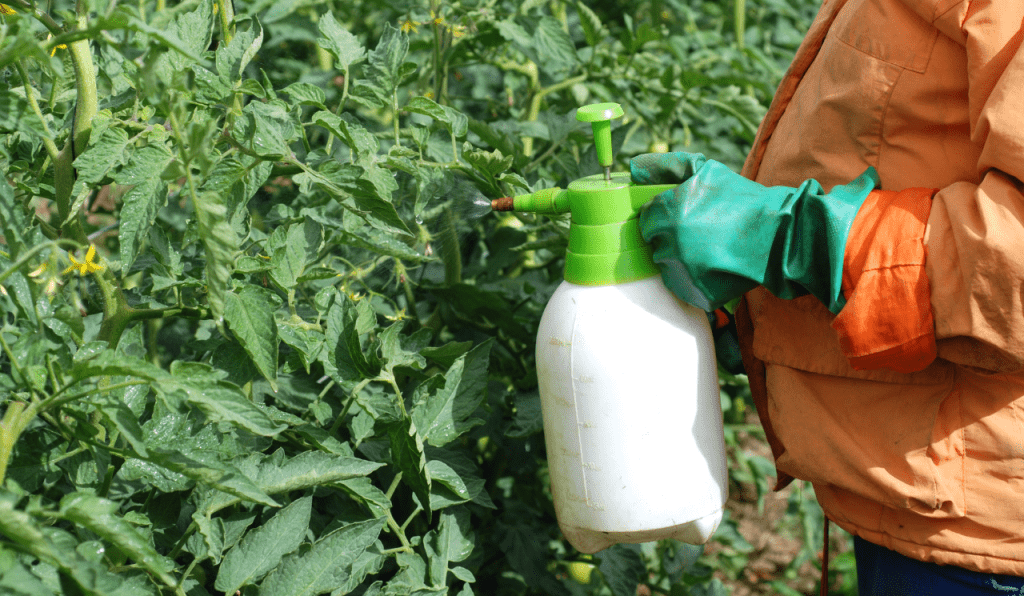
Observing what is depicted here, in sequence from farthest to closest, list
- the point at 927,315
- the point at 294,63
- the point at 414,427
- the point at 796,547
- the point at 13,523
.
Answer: the point at 796,547 → the point at 294,63 → the point at 414,427 → the point at 927,315 → the point at 13,523

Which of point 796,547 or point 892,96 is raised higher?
point 892,96

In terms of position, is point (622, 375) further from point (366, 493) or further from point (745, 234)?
point (366, 493)

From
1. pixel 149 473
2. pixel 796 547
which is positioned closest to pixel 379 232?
pixel 149 473

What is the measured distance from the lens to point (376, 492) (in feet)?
3.67

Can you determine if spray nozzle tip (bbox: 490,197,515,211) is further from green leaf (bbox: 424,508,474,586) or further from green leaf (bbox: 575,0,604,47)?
green leaf (bbox: 575,0,604,47)

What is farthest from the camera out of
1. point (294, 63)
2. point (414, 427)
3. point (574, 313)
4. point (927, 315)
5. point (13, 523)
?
point (294, 63)

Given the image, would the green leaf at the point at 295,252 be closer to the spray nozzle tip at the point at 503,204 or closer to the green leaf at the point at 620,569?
the spray nozzle tip at the point at 503,204

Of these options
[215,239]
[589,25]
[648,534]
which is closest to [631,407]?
[648,534]

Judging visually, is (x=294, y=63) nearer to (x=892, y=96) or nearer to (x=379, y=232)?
(x=379, y=232)

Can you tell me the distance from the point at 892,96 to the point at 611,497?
574mm

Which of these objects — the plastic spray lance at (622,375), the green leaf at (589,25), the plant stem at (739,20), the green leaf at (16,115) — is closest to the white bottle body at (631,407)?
the plastic spray lance at (622,375)

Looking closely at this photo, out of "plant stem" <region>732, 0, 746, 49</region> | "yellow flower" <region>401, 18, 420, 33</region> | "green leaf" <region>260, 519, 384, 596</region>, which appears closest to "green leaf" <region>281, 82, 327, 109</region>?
"yellow flower" <region>401, 18, 420, 33</region>

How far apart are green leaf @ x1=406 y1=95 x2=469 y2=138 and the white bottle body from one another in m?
0.31

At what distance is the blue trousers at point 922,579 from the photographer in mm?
1040
